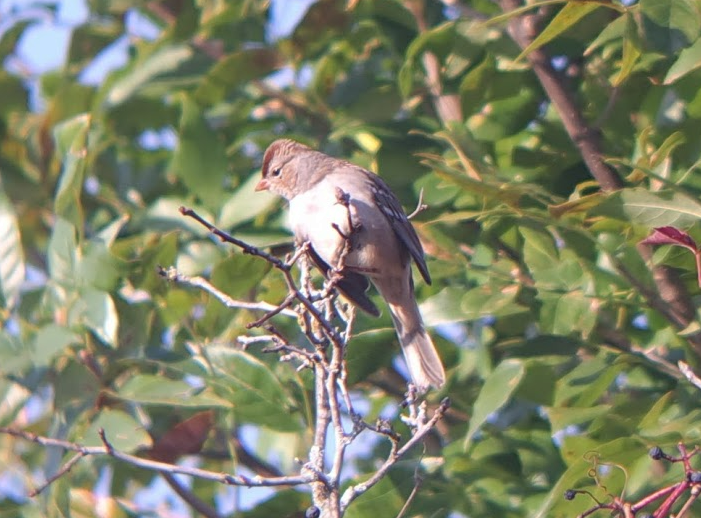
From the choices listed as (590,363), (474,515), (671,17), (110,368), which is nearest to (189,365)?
(110,368)

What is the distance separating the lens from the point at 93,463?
4.38m

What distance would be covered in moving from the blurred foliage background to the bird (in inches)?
3.8

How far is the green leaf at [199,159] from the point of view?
4.47 m

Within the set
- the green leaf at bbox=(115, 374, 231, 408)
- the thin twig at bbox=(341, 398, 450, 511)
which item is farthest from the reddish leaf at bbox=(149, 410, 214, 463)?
the thin twig at bbox=(341, 398, 450, 511)

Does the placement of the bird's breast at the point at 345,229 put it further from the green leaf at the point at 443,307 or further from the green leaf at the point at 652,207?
the green leaf at the point at 652,207

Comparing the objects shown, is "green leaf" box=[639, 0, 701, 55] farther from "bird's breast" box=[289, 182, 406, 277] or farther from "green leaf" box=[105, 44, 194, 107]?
"green leaf" box=[105, 44, 194, 107]

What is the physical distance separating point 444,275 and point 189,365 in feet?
3.03

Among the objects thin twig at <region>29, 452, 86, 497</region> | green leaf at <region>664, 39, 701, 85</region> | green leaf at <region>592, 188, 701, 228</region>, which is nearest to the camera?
thin twig at <region>29, 452, 86, 497</region>

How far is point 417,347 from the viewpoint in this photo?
12.6 ft

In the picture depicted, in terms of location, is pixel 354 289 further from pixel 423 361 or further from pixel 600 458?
pixel 600 458

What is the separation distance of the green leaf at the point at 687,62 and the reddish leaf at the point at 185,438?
2047mm

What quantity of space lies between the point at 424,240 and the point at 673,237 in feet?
3.83

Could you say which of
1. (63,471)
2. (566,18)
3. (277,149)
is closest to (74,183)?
(277,149)

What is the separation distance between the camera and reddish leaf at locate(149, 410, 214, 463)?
4.21m
